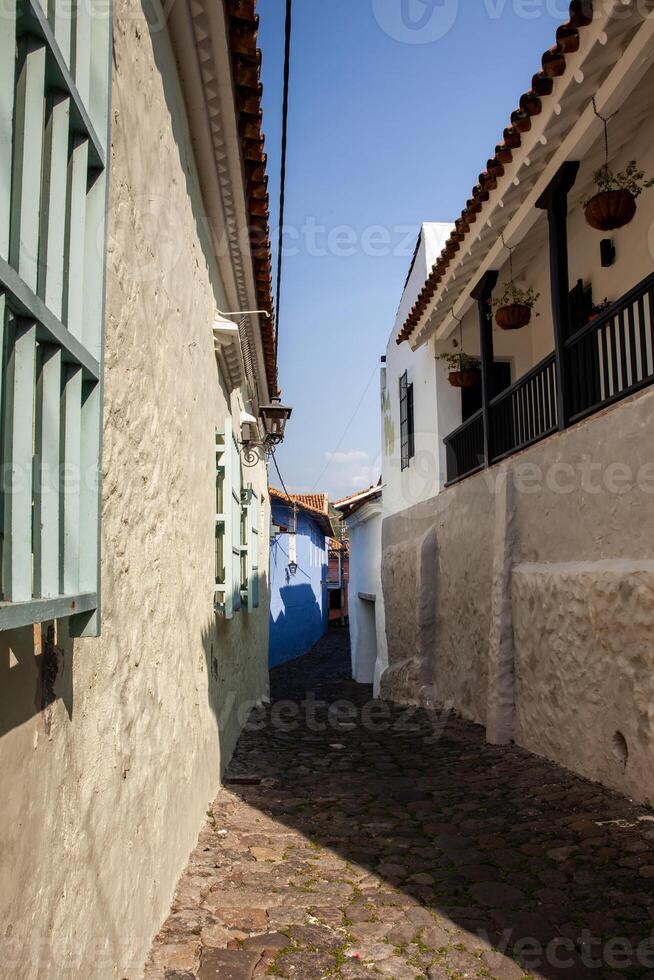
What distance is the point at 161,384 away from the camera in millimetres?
3848

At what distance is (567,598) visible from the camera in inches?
250

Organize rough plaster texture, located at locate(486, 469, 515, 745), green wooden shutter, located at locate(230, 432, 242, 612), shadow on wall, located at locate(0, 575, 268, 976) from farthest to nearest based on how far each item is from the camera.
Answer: rough plaster texture, located at locate(486, 469, 515, 745), green wooden shutter, located at locate(230, 432, 242, 612), shadow on wall, located at locate(0, 575, 268, 976)

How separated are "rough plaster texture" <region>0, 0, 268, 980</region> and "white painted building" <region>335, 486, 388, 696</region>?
450 inches

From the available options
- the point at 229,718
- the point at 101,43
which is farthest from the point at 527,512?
the point at 101,43

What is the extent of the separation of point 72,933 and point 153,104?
336cm

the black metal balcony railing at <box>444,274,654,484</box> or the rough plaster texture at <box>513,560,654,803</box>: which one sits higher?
the black metal balcony railing at <box>444,274,654,484</box>

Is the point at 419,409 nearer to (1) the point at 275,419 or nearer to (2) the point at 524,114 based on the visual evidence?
(1) the point at 275,419

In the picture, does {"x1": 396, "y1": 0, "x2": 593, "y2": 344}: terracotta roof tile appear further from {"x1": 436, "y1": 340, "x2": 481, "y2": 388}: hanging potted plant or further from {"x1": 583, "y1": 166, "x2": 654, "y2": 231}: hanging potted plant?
{"x1": 436, "y1": 340, "x2": 481, "y2": 388}: hanging potted plant

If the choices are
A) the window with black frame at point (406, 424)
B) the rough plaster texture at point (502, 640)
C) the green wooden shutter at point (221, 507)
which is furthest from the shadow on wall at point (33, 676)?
the window with black frame at point (406, 424)

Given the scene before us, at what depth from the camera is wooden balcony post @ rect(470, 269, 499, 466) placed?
29.1ft

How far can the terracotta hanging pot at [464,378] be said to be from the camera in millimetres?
10367

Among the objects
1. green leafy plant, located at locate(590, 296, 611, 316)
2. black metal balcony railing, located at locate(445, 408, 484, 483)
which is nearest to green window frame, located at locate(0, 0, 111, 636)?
green leafy plant, located at locate(590, 296, 611, 316)

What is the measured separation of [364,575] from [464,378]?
8.73 meters

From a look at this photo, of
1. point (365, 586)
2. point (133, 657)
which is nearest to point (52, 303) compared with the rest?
point (133, 657)
